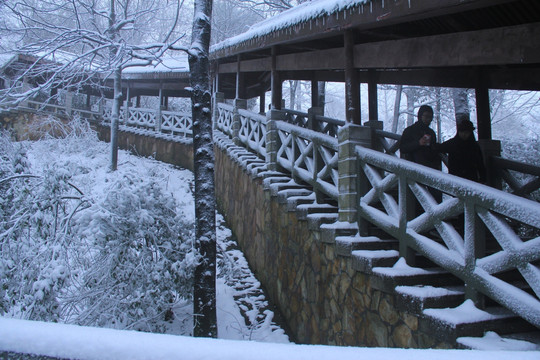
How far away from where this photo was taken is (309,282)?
17.7ft

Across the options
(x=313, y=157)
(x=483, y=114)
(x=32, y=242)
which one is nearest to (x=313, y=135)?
(x=313, y=157)

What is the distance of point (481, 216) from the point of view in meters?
2.97

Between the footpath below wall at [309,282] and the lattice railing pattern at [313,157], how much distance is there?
0.53 metres

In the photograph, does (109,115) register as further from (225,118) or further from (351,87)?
(351,87)

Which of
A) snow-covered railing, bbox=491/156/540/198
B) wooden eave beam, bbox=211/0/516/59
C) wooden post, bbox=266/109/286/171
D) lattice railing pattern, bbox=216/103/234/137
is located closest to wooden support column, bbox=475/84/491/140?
snow-covered railing, bbox=491/156/540/198

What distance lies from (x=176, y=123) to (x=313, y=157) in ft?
40.1

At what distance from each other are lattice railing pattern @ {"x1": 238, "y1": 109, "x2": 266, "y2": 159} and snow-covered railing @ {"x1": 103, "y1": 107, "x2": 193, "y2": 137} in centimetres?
682

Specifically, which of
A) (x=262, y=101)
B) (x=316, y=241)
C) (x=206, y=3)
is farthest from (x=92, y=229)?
(x=262, y=101)

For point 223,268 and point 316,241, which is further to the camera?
point 223,268

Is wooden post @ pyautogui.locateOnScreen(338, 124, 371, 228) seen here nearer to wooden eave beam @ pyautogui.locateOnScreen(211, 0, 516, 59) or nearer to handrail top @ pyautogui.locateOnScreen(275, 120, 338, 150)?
handrail top @ pyautogui.locateOnScreen(275, 120, 338, 150)

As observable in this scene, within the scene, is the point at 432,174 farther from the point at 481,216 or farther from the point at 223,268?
the point at 223,268

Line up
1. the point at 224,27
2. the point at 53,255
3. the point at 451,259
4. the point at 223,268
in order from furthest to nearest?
1. the point at 224,27
2. the point at 223,268
3. the point at 53,255
4. the point at 451,259

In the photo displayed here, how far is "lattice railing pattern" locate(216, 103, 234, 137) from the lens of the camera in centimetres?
1136

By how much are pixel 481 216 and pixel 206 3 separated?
481cm
